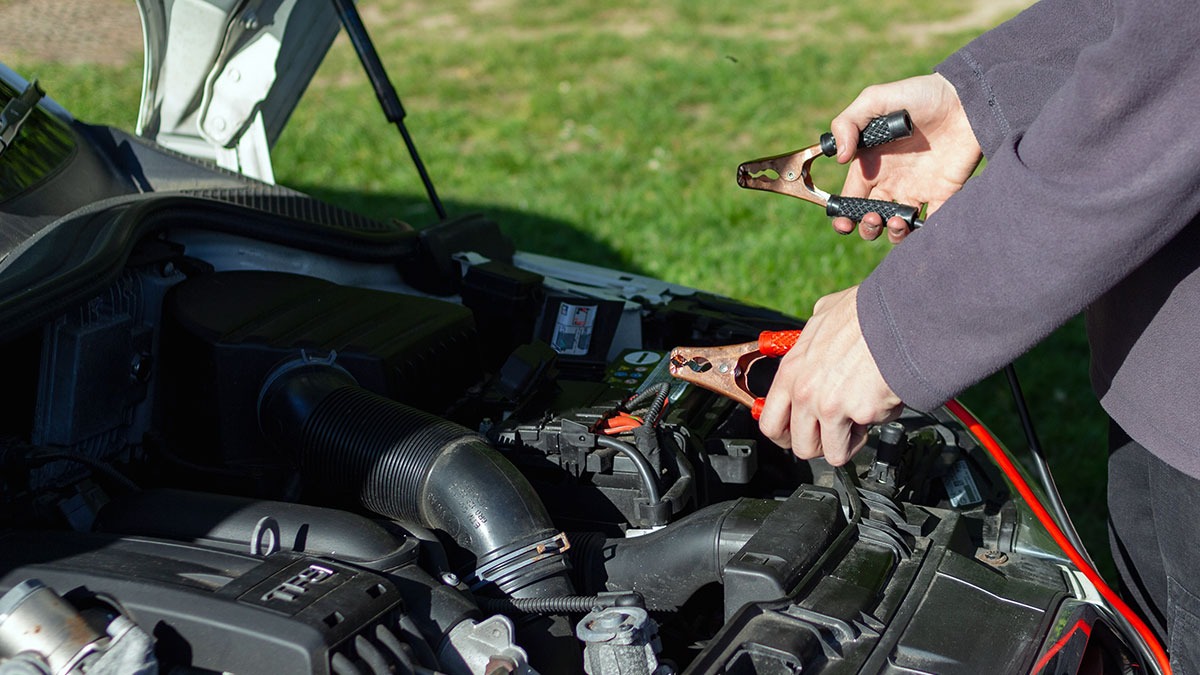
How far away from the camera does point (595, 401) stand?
1.98 metres

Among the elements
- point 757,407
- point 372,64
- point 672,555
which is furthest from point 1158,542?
point 372,64

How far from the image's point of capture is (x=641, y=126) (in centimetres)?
696

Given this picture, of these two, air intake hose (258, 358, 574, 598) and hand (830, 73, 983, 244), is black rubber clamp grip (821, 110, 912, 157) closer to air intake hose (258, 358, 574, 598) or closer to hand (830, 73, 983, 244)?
hand (830, 73, 983, 244)

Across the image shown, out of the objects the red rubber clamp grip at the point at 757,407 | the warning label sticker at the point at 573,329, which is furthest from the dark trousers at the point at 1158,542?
the warning label sticker at the point at 573,329

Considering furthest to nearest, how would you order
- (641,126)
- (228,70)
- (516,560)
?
(641,126) → (228,70) → (516,560)

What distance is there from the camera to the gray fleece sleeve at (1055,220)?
1114 mm

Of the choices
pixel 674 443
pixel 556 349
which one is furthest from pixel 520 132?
pixel 674 443

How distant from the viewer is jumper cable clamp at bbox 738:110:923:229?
5.79 feet

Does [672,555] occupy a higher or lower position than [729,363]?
lower

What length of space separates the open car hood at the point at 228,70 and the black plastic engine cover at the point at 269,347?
754 millimetres

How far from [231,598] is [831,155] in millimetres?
1205

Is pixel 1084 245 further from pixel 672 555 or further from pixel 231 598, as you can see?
pixel 231 598

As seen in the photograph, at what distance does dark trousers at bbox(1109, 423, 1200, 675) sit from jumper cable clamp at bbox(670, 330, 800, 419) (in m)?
0.60

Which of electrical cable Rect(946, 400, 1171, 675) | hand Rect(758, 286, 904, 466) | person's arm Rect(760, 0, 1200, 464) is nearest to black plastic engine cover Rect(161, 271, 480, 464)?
hand Rect(758, 286, 904, 466)
